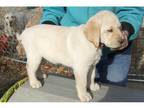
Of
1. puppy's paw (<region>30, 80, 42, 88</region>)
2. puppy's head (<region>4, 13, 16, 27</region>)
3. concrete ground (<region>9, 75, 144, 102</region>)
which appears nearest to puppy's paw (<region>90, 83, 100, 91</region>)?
concrete ground (<region>9, 75, 144, 102</region>)

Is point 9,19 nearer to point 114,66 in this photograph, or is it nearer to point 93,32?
point 114,66

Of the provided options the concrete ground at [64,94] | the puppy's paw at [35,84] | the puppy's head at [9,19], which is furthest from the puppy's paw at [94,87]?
the puppy's head at [9,19]

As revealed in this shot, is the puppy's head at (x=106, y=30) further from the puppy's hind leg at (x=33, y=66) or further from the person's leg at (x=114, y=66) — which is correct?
the person's leg at (x=114, y=66)

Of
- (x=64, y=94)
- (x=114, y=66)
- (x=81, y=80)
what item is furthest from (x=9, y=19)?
(x=81, y=80)

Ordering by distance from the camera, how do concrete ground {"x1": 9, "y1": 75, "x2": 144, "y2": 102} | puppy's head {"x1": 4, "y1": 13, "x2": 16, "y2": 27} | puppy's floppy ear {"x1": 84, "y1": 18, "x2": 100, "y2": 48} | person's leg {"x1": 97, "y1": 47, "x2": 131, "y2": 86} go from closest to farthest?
puppy's floppy ear {"x1": 84, "y1": 18, "x2": 100, "y2": 48}
concrete ground {"x1": 9, "y1": 75, "x2": 144, "y2": 102}
person's leg {"x1": 97, "y1": 47, "x2": 131, "y2": 86}
puppy's head {"x1": 4, "y1": 13, "x2": 16, "y2": 27}

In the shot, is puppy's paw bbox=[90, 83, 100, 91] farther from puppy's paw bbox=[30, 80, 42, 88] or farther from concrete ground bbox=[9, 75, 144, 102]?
puppy's paw bbox=[30, 80, 42, 88]
